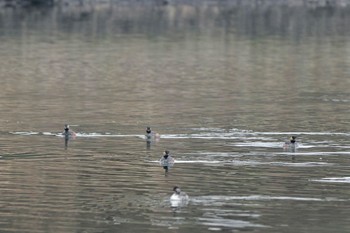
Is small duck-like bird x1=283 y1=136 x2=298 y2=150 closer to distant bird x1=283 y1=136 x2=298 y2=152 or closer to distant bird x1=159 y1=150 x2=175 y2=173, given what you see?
distant bird x1=283 y1=136 x2=298 y2=152

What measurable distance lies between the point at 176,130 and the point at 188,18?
10153 cm

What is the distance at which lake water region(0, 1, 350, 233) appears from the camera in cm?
4378

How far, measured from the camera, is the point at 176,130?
211ft

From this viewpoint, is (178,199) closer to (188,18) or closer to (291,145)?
(291,145)

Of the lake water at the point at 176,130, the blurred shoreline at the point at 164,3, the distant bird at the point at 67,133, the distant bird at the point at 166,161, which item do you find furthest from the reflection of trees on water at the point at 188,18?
the distant bird at the point at 166,161

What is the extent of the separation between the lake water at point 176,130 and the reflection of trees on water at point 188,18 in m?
4.17

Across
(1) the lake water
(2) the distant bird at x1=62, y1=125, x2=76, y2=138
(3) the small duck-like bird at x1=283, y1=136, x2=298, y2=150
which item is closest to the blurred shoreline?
(1) the lake water

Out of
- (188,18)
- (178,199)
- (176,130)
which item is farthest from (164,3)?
(178,199)

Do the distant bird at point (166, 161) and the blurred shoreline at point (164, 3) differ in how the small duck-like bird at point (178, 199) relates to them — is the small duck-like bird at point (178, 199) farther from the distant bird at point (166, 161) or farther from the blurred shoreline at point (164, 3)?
the blurred shoreline at point (164, 3)

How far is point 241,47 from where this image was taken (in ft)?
412

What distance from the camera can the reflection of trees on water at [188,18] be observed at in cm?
14575

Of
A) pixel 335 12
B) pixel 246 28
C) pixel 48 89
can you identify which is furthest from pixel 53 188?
pixel 335 12

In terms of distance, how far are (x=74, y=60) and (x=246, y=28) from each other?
40259 millimetres

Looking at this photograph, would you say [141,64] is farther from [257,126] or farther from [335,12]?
[335,12]
